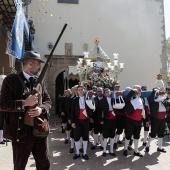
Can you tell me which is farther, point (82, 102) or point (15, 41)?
point (15, 41)

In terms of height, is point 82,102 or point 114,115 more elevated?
point 82,102

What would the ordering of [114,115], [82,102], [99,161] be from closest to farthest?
[99,161] → [82,102] → [114,115]

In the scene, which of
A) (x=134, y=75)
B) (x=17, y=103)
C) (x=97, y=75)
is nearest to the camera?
(x=17, y=103)

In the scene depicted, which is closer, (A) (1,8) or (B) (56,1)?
(A) (1,8)

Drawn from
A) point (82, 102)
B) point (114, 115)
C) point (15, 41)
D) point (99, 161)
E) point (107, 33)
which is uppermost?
point (107, 33)

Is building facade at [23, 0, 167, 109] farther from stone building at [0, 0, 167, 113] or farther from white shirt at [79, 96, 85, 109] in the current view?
white shirt at [79, 96, 85, 109]

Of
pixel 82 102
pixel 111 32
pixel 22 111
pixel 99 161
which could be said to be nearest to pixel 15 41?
pixel 82 102

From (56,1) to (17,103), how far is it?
15.9 meters

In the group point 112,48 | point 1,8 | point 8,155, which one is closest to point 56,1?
point 112,48

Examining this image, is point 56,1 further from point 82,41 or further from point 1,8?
point 1,8

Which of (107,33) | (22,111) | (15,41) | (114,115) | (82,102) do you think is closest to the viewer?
(22,111)

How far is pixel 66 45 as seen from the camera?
675 inches

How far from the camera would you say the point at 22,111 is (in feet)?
9.14

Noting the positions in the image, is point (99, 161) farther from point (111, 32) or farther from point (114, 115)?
point (111, 32)
